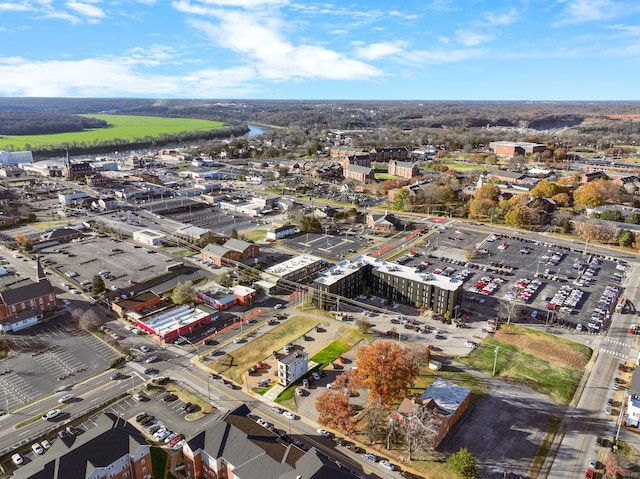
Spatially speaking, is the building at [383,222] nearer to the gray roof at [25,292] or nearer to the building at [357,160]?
the building at [357,160]

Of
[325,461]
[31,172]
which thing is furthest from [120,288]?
→ [31,172]

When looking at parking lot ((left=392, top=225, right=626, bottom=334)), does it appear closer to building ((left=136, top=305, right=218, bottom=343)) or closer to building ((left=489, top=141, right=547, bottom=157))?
building ((left=136, top=305, right=218, bottom=343))

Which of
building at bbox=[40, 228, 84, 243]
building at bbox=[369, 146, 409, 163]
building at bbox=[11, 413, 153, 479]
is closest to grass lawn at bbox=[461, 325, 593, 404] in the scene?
building at bbox=[11, 413, 153, 479]

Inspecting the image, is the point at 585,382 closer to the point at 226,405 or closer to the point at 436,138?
the point at 226,405

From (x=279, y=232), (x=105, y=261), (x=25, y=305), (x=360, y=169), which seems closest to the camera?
(x=25, y=305)

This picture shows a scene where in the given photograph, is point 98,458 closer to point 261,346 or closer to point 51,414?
point 51,414

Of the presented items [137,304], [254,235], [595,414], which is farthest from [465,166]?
[137,304]
